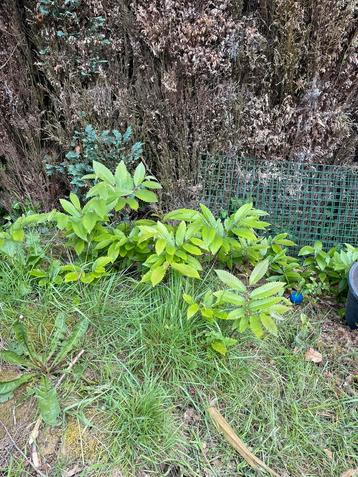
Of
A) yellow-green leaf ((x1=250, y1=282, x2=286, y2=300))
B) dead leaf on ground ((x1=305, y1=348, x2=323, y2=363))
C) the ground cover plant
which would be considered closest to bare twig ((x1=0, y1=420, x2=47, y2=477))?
the ground cover plant

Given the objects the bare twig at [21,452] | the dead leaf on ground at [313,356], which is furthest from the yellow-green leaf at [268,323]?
the bare twig at [21,452]

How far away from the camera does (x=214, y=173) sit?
8.32 ft

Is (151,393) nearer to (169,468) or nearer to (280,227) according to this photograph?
(169,468)

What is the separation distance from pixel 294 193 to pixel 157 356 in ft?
4.44

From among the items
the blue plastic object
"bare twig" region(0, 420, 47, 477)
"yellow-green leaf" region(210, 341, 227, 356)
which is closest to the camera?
"bare twig" region(0, 420, 47, 477)

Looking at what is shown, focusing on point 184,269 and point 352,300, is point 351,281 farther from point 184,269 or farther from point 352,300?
point 184,269

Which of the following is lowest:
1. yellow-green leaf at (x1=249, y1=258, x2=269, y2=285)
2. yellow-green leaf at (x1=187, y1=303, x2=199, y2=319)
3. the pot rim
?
the pot rim

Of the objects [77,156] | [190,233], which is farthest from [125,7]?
[190,233]

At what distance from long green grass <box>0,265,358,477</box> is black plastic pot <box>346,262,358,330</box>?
18 cm

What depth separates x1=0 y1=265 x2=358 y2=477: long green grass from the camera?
1.55 metres

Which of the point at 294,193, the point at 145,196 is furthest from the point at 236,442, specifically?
the point at 294,193

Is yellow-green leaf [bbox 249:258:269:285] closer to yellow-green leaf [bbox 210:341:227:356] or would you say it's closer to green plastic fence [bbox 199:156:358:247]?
yellow-green leaf [bbox 210:341:227:356]

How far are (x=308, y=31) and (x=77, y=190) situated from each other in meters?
1.62

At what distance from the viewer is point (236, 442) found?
5.21ft
